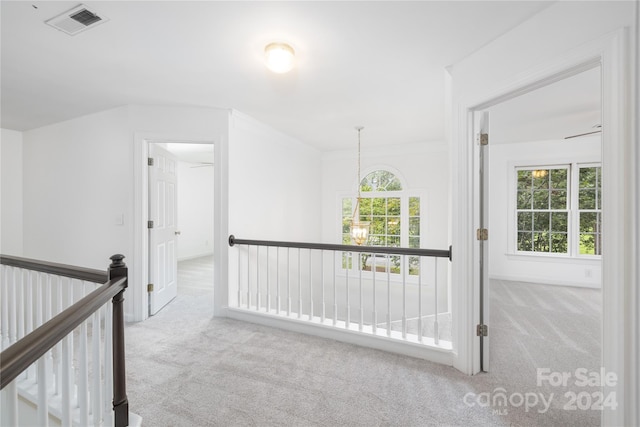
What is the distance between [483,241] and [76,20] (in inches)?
120

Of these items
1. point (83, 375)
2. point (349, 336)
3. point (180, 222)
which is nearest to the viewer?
point (83, 375)

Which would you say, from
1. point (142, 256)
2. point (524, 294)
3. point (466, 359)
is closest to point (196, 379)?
point (142, 256)

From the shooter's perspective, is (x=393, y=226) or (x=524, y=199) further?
(x=393, y=226)

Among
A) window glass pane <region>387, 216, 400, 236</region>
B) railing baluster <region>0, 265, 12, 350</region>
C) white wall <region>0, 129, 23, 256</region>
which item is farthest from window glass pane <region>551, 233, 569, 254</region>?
white wall <region>0, 129, 23, 256</region>

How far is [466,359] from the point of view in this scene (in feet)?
7.02

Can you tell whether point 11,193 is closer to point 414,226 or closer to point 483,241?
point 483,241

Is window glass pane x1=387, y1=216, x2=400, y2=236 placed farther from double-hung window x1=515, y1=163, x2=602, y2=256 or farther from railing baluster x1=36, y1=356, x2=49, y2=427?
railing baluster x1=36, y1=356, x2=49, y2=427

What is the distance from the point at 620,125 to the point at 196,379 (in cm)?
282

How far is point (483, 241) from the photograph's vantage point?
2.18 m

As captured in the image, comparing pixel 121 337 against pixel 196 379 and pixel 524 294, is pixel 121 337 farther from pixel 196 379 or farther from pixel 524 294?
pixel 524 294

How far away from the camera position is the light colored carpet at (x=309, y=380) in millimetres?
1709

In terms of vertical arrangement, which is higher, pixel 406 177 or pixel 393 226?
pixel 406 177

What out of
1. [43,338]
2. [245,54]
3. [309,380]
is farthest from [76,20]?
[309,380]

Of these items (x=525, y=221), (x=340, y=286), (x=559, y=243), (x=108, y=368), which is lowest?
(x=340, y=286)
